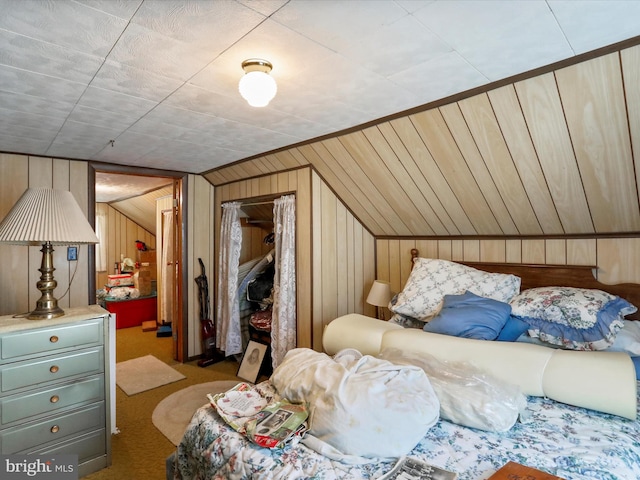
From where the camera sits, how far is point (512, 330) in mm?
2113

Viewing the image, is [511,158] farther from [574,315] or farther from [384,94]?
[574,315]

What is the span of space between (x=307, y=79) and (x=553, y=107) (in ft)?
3.95

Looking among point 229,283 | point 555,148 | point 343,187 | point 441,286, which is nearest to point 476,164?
point 555,148

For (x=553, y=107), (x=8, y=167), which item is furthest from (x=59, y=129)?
(x=553, y=107)

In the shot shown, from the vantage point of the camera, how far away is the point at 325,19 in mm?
1247

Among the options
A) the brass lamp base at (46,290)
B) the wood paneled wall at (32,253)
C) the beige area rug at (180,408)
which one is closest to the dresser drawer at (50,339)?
the brass lamp base at (46,290)

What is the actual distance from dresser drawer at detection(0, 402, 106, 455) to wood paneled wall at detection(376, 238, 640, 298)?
2.50 metres

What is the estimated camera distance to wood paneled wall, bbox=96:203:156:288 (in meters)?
6.76

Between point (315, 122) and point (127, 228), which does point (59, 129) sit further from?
point (127, 228)

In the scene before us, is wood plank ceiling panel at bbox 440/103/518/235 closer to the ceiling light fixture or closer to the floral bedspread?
the ceiling light fixture

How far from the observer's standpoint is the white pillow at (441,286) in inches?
95.0

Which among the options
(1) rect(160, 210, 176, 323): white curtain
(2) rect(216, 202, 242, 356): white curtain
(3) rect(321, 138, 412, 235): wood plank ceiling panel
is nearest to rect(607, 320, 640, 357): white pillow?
(3) rect(321, 138, 412, 235): wood plank ceiling panel

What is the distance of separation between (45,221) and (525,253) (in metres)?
3.16

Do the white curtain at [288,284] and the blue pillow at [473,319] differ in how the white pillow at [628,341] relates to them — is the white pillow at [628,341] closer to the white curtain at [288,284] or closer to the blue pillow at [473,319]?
the blue pillow at [473,319]
